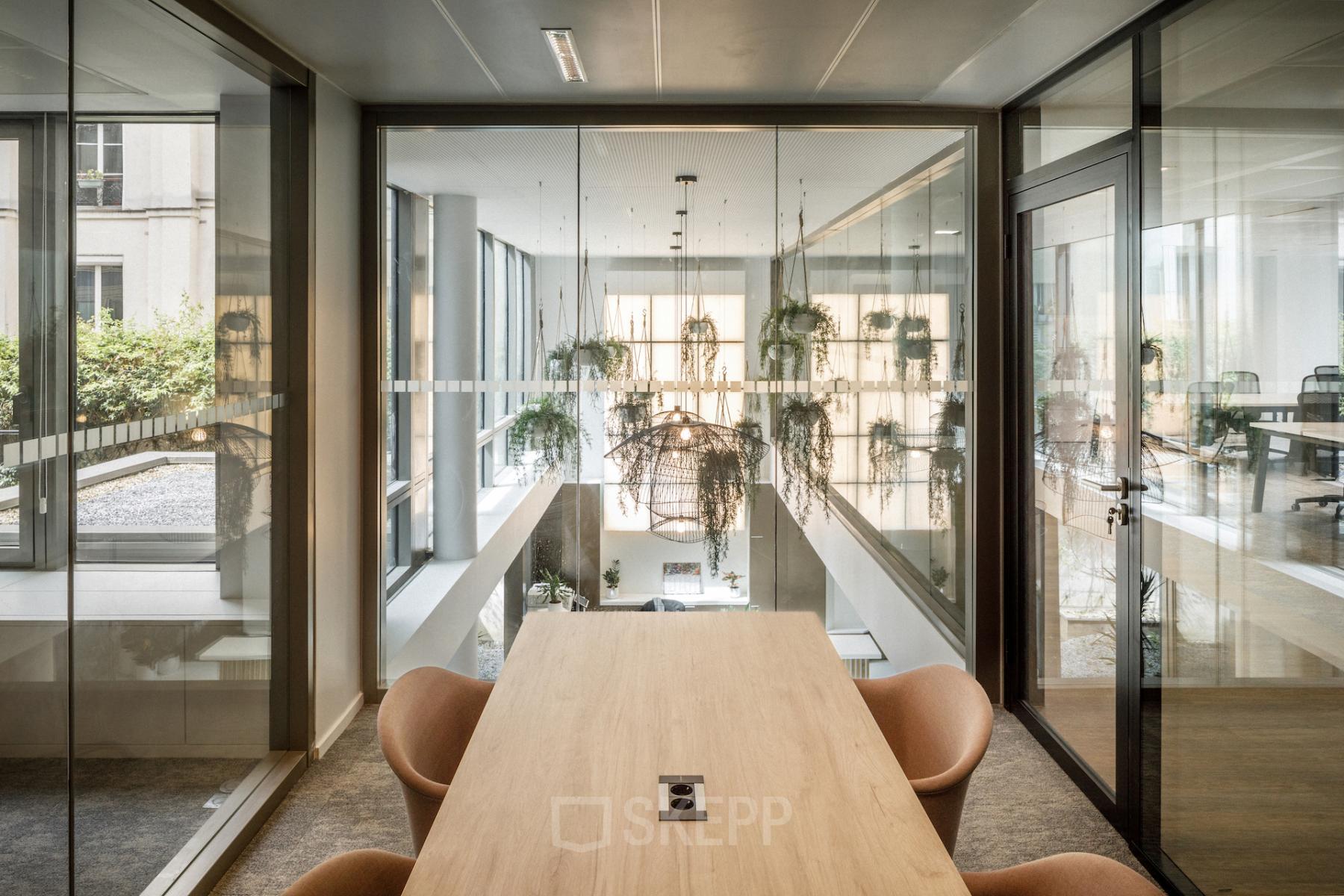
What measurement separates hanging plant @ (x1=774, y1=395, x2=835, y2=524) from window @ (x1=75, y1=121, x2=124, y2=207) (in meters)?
2.95

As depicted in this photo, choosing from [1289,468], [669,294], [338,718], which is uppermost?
[669,294]

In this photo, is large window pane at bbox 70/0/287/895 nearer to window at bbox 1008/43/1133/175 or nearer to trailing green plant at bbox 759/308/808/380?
trailing green plant at bbox 759/308/808/380

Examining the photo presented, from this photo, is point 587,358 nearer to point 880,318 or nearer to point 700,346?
point 700,346

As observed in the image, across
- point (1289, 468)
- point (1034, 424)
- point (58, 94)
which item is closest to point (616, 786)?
point (1289, 468)

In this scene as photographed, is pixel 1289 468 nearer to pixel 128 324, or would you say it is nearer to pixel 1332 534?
pixel 1332 534

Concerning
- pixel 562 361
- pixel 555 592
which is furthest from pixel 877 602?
pixel 562 361

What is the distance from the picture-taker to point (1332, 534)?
227cm

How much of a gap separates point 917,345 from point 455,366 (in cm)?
228

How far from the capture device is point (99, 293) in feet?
7.95

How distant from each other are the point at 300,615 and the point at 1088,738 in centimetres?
325

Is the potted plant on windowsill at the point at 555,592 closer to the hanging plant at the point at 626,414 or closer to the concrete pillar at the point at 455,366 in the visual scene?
the concrete pillar at the point at 455,366

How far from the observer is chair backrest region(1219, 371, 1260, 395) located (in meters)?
2.56

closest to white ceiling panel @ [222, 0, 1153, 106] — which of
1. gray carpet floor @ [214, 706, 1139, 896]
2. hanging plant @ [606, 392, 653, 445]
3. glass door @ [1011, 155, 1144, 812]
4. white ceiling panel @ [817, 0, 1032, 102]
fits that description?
white ceiling panel @ [817, 0, 1032, 102]

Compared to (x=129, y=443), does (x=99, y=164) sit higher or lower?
higher
